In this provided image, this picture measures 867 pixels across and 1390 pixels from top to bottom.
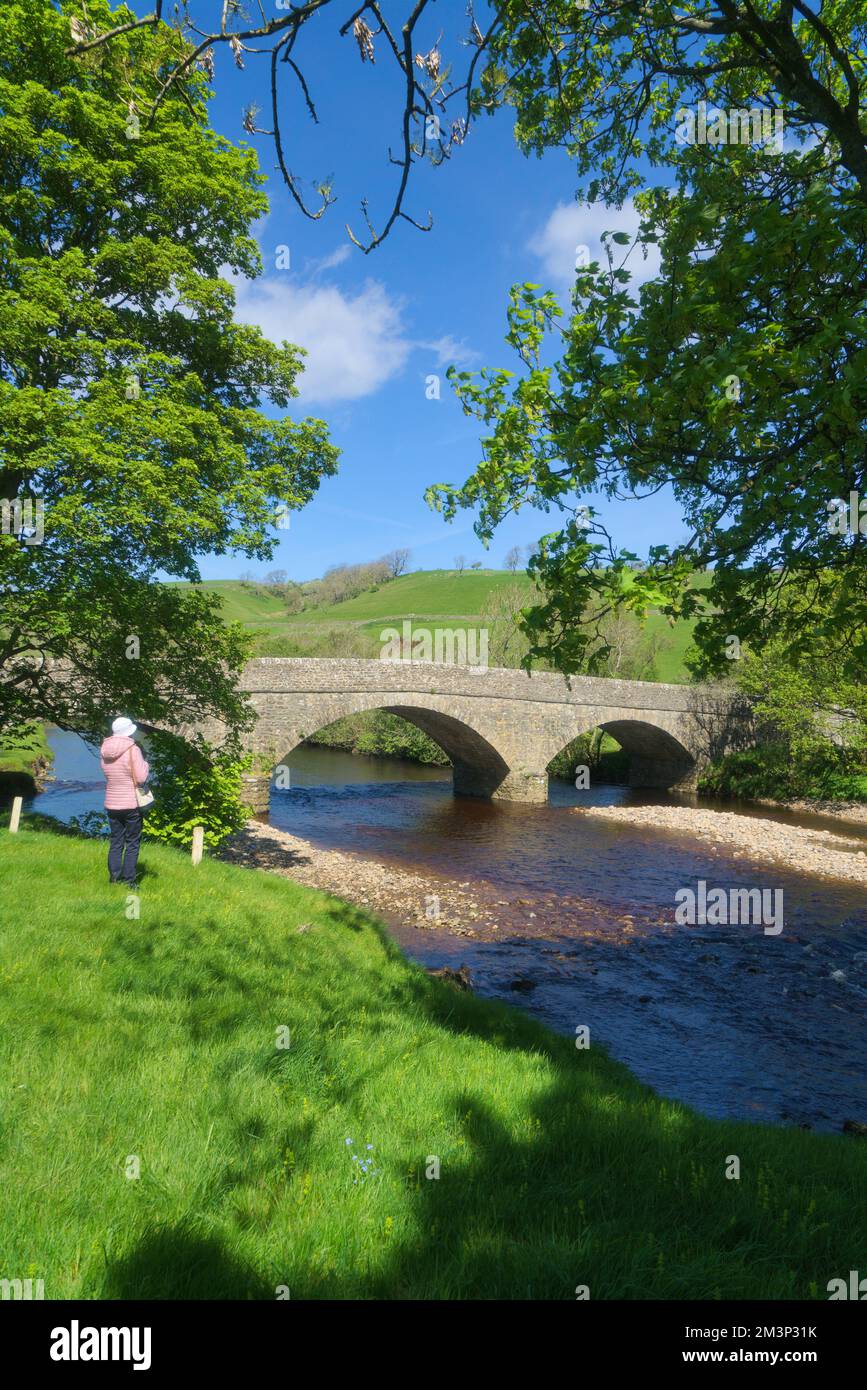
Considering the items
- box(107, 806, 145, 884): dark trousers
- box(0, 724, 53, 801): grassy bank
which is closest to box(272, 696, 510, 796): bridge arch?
box(0, 724, 53, 801): grassy bank

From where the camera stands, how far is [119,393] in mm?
10523

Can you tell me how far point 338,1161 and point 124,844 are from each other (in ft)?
20.7

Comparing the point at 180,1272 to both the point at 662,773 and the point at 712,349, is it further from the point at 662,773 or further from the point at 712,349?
the point at 662,773

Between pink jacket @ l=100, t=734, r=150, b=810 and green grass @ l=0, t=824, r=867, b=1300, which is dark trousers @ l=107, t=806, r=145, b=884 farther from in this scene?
green grass @ l=0, t=824, r=867, b=1300

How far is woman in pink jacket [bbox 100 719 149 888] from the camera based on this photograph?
8.65 metres

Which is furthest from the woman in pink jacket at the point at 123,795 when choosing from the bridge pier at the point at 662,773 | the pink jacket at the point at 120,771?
the bridge pier at the point at 662,773

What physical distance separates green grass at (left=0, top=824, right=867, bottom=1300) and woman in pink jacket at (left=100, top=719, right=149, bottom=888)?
210 cm

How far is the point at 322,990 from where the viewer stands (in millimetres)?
6895

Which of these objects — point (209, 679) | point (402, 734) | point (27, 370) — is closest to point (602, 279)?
point (27, 370)

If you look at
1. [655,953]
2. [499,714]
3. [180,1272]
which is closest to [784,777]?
[499,714]

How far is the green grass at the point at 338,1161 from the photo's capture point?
2854 mm

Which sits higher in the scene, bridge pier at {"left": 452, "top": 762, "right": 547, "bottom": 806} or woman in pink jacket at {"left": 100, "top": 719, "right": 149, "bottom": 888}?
woman in pink jacket at {"left": 100, "top": 719, "right": 149, "bottom": 888}

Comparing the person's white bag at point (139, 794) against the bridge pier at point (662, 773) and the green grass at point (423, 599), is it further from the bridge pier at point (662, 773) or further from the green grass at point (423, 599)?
the green grass at point (423, 599)
